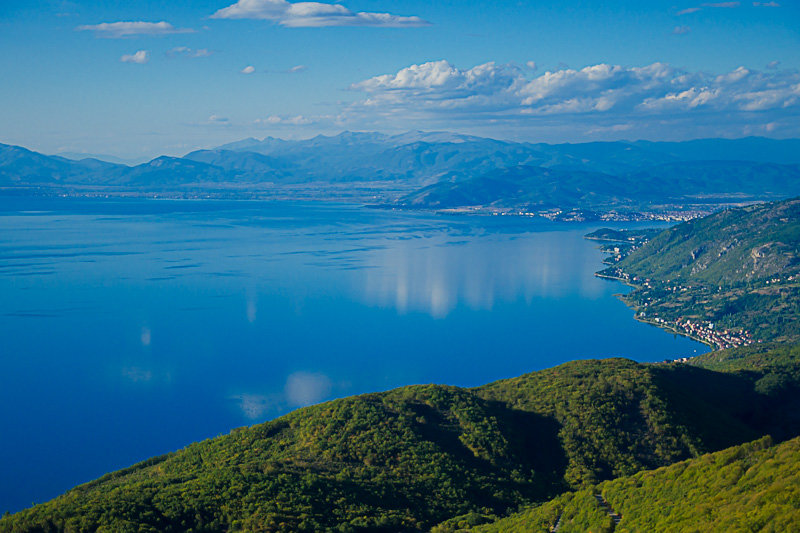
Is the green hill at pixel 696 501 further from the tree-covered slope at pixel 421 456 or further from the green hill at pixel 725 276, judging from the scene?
the green hill at pixel 725 276

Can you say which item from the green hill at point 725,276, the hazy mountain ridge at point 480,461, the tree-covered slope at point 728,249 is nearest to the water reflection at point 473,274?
the green hill at point 725,276

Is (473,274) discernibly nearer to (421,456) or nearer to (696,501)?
(421,456)

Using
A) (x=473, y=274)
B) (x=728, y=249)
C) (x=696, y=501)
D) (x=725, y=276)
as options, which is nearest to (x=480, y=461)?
(x=696, y=501)

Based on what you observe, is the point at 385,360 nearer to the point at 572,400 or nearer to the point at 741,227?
the point at 572,400

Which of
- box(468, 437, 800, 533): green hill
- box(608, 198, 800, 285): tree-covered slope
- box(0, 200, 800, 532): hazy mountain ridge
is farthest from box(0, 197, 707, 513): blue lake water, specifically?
box(468, 437, 800, 533): green hill

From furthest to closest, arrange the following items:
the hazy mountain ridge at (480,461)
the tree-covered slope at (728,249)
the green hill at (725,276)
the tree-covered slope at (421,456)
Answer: the tree-covered slope at (728,249)
the green hill at (725,276)
the tree-covered slope at (421,456)
the hazy mountain ridge at (480,461)

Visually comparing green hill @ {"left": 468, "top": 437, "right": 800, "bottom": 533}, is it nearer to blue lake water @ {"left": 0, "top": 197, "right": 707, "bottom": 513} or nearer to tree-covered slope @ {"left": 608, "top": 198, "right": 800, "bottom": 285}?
blue lake water @ {"left": 0, "top": 197, "right": 707, "bottom": 513}
